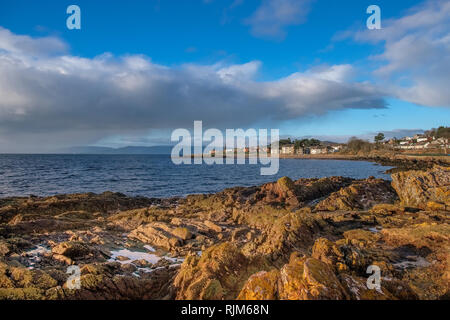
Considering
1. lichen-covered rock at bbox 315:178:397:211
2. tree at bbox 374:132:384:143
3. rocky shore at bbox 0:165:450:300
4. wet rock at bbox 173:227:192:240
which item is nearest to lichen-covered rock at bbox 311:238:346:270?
rocky shore at bbox 0:165:450:300

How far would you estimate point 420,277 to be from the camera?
6621 millimetres

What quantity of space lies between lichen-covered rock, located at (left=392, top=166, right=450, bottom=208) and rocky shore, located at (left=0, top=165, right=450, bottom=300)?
70mm

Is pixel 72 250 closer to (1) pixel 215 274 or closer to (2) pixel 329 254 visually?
(1) pixel 215 274

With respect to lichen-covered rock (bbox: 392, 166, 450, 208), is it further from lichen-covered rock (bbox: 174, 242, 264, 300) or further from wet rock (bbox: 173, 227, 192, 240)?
lichen-covered rock (bbox: 174, 242, 264, 300)

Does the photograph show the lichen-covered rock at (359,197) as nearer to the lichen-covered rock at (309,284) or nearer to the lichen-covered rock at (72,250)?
the lichen-covered rock at (309,284)

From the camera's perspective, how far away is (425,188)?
16656 mm

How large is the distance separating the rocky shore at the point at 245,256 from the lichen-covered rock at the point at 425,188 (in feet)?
0.23

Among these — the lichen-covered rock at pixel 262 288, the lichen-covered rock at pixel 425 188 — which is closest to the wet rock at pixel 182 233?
the lichen-covered rock at pixel 262 288

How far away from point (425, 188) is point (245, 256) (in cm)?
1635

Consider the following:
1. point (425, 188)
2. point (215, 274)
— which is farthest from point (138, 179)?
point (215, 274)

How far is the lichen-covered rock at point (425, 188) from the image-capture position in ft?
51.9

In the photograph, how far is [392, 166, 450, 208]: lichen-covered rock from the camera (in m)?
15.8

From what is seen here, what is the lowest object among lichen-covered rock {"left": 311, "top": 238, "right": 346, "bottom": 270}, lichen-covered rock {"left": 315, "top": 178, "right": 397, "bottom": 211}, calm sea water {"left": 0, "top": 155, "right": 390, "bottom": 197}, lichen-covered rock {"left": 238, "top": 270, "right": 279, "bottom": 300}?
calm sea water {"left": 0, "top": 155, "right": 390, "bottom": 197}

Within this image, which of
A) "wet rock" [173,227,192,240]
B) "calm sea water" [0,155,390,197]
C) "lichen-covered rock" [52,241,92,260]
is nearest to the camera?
"lichen-covered rock" [52,241,92,260]
